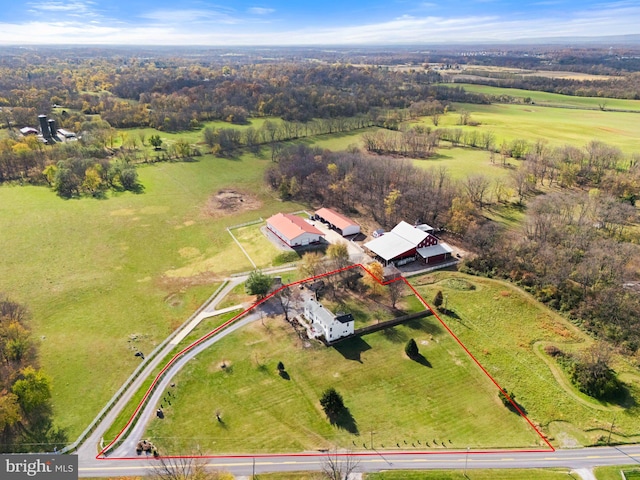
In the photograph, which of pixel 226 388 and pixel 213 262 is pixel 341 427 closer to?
pixel 226 388

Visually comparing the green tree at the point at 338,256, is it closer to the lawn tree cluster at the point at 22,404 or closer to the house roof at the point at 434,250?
the house roof at the point at 434,250

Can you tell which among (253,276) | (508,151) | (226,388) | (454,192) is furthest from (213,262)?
(508,151)

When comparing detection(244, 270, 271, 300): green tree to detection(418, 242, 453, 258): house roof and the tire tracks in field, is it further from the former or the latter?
the tire tracks in field

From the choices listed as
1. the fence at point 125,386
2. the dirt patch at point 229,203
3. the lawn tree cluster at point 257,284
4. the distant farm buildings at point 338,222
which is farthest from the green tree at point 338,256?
the dirt patch at point 229,203

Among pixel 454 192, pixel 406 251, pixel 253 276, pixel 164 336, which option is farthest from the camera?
pixel 454 192

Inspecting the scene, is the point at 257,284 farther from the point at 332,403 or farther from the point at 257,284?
the point at 332,403

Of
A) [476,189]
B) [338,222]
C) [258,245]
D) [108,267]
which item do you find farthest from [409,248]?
[108,267]
